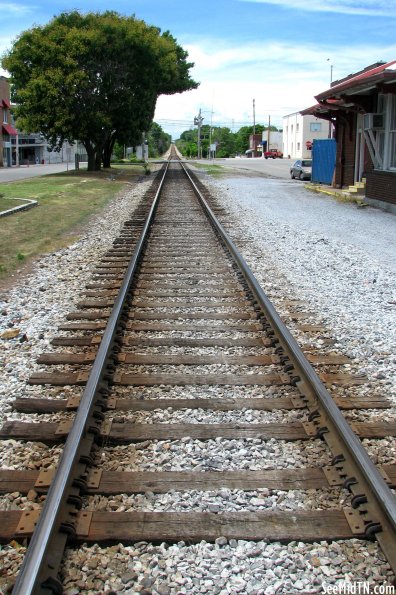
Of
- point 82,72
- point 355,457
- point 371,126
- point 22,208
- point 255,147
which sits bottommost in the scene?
point 355,457

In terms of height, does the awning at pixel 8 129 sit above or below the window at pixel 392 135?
above

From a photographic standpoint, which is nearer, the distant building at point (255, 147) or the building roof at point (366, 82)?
the building roof at point (366, 82)

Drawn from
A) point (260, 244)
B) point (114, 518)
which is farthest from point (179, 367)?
point (260, 244)

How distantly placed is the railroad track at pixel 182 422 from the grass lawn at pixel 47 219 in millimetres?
3605

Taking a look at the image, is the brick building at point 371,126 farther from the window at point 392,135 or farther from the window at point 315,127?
the window at point 315,127

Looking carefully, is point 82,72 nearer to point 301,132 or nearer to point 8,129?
point 8,129

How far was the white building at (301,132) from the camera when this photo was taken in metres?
93.7

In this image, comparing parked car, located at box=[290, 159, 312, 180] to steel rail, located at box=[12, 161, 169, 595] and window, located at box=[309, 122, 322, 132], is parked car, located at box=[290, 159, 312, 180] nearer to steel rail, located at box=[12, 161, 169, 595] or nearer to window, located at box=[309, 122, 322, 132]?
steel rail, located at box=[12, 161, 169, 595]

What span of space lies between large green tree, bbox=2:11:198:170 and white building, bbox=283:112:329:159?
56575 millimetres

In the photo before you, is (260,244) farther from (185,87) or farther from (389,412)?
(185,87)

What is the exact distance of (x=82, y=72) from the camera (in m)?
31.7

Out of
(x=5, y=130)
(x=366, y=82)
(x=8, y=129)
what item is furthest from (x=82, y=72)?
(x=8, y=129)

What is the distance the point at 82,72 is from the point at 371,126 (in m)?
17.0

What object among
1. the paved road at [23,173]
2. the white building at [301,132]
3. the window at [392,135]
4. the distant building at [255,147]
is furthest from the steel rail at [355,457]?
the distant building at [255,147]
